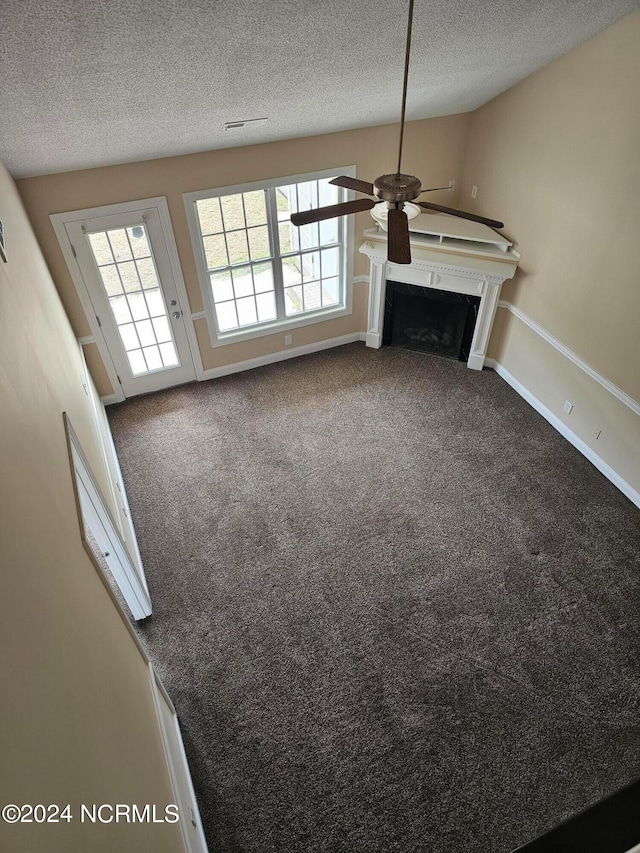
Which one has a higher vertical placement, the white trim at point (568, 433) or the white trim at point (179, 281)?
the white trim at point (179, 281)

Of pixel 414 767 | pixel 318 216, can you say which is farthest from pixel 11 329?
pixel 414 767

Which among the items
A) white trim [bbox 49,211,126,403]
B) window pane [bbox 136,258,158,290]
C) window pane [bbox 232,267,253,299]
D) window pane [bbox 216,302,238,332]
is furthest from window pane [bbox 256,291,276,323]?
white trim [bbox 49,211,126,403]

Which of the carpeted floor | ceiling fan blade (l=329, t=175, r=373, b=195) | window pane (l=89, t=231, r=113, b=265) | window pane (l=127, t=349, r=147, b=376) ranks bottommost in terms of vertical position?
the carpeted floor

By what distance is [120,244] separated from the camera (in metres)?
4.79

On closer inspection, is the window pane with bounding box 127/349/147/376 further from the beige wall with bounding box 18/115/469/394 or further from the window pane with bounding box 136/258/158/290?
the window pane with bounding box 136/258/158/290

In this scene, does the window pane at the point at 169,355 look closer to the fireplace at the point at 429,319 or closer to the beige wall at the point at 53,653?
the fireplace at the point at 429,319

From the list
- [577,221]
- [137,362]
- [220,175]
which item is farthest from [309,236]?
[577,221]

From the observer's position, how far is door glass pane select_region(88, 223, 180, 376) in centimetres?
478

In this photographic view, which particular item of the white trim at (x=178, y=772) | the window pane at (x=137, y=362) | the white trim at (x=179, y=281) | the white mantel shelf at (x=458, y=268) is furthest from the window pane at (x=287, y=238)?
the white trim at (x=178, y=772)

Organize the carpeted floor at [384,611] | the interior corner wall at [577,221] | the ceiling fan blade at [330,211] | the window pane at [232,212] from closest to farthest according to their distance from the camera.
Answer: the ceiling fan blade at [330,211], the carpeted floor at [384,611], the interior corner wall at [577,221], the window pane at [232,212]

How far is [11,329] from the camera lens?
1993 millimetres

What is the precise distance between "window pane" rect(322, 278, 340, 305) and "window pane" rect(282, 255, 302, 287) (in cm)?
35

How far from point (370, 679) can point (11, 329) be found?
9.75ft

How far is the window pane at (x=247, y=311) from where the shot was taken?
5.66 m
